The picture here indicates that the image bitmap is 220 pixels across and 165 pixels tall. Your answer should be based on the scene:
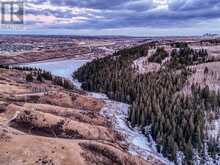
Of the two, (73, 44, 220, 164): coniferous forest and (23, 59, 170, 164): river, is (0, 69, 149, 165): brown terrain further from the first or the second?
(73, 44, 220, 164): coniferous forest

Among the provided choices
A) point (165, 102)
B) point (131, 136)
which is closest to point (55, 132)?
point (131, 136)

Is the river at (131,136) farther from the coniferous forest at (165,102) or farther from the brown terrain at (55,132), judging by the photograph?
the brown terrain at (55,132)

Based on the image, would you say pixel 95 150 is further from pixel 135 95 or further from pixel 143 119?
pixel 135 95

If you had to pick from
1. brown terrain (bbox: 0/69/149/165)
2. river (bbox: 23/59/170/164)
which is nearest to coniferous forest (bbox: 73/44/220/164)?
river (bbox: 23/59/170/164)

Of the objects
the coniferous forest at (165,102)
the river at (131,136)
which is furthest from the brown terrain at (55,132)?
the coniferous forest at (165,102)

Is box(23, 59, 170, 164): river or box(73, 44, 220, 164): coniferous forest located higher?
box(73, 44, 220, 164): coniferous forest

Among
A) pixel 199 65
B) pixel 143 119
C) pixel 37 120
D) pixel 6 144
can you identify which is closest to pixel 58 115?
pixel 37 120
